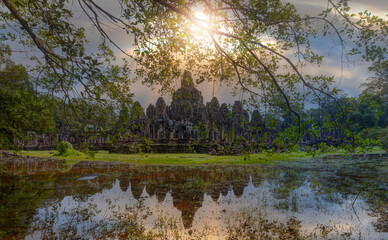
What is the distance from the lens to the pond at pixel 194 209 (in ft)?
22.3

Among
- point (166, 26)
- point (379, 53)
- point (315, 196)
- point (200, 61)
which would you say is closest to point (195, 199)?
point (315, 196)

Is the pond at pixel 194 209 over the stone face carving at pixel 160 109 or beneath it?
beneath

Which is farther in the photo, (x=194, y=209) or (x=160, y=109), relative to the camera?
(x=160, y=109)

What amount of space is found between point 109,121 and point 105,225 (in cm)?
271

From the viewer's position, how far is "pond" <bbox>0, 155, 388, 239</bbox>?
6.80 meters

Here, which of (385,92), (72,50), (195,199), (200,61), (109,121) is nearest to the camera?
(72,50)

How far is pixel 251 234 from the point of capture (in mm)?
6617

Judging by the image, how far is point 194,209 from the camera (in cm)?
903

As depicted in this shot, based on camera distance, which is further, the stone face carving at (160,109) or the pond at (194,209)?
the stone face carving at (160,109)

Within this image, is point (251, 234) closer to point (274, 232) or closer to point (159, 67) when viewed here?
point (274, 232)

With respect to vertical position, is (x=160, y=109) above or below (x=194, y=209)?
above

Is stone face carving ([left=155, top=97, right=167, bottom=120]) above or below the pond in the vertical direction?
above

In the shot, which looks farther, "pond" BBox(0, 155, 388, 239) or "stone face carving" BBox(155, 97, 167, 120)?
"stone face carving" BBox(155, 97, 167, 120)

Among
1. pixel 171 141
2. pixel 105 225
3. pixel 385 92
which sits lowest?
pixel 105 225
